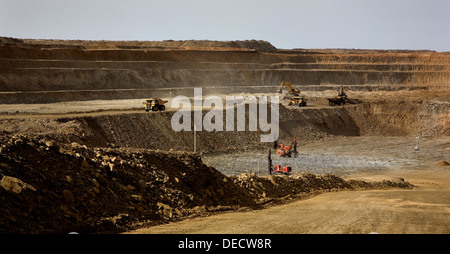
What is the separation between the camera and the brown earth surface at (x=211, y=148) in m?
15.8

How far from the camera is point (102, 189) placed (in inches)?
648

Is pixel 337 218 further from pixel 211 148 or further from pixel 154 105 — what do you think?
pixel 154 105

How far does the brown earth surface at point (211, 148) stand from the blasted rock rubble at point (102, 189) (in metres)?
0.04

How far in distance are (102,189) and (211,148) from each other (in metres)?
28.8

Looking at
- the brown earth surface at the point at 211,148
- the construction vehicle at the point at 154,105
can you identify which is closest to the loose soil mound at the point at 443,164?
the brown earth surface at the point at 211,148

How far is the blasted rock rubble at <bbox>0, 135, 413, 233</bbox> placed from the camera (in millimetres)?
14289

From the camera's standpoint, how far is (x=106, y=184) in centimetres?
1677

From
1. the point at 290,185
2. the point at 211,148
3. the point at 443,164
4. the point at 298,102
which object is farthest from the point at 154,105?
the point at 290,185

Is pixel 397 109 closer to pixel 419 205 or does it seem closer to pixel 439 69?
pixel 439 69

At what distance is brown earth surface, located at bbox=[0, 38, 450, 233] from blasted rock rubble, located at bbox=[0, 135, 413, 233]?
0.04 m

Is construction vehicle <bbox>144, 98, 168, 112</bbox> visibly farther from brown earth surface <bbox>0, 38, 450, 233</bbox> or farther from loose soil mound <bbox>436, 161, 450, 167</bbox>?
loose soil mound <bbox>436, 161, 450, 167</bbox>

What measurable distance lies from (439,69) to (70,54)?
62.5m

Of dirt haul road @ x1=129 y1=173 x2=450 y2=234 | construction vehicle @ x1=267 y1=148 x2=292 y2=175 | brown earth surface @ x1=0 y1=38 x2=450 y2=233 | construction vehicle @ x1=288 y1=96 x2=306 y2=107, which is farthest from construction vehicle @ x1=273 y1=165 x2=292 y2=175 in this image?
construction vehicle @ x1=288 y1=96 x2=306 y2=107
